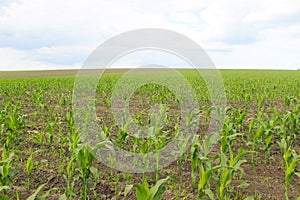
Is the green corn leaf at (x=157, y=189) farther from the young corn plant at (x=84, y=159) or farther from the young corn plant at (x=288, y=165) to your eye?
the young corn plant at (x=288, y=165)

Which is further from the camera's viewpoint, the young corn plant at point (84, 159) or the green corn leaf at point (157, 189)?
the young corn plant at point (84, 159)

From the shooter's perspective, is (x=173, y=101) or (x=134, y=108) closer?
(x=134, y=108)

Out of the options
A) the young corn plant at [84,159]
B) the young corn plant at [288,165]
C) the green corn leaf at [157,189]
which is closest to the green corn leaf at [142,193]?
the green corn leaf at [157,189]

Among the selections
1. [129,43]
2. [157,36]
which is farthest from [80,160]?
[157,36]

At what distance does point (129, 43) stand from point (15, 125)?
8.14 ft

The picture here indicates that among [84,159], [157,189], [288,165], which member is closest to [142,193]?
[157,189]

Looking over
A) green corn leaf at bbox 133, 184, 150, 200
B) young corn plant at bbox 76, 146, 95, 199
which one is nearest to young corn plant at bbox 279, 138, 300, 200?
green corn leaf at bbox 133, 184, 150, 200

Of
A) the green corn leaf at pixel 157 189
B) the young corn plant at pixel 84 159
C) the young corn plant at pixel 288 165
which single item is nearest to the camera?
the green corn leaf at pixel 157 189

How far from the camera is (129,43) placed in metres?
4.63

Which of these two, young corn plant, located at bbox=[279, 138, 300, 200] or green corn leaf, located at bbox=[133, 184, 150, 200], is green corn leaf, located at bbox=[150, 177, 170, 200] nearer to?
green corn leaf, located at bbox=[133, 184, 150, 200]

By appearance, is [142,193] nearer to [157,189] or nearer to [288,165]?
[157,189]

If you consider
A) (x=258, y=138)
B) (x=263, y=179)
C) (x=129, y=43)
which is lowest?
(x=263, y=179)

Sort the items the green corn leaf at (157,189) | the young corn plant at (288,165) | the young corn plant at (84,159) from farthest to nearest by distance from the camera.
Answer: the young corn plant at (84,159) < the young corn plant at (288,165) < the green corn leaf at (157,189)

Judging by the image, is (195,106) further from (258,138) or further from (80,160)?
(80,160)
